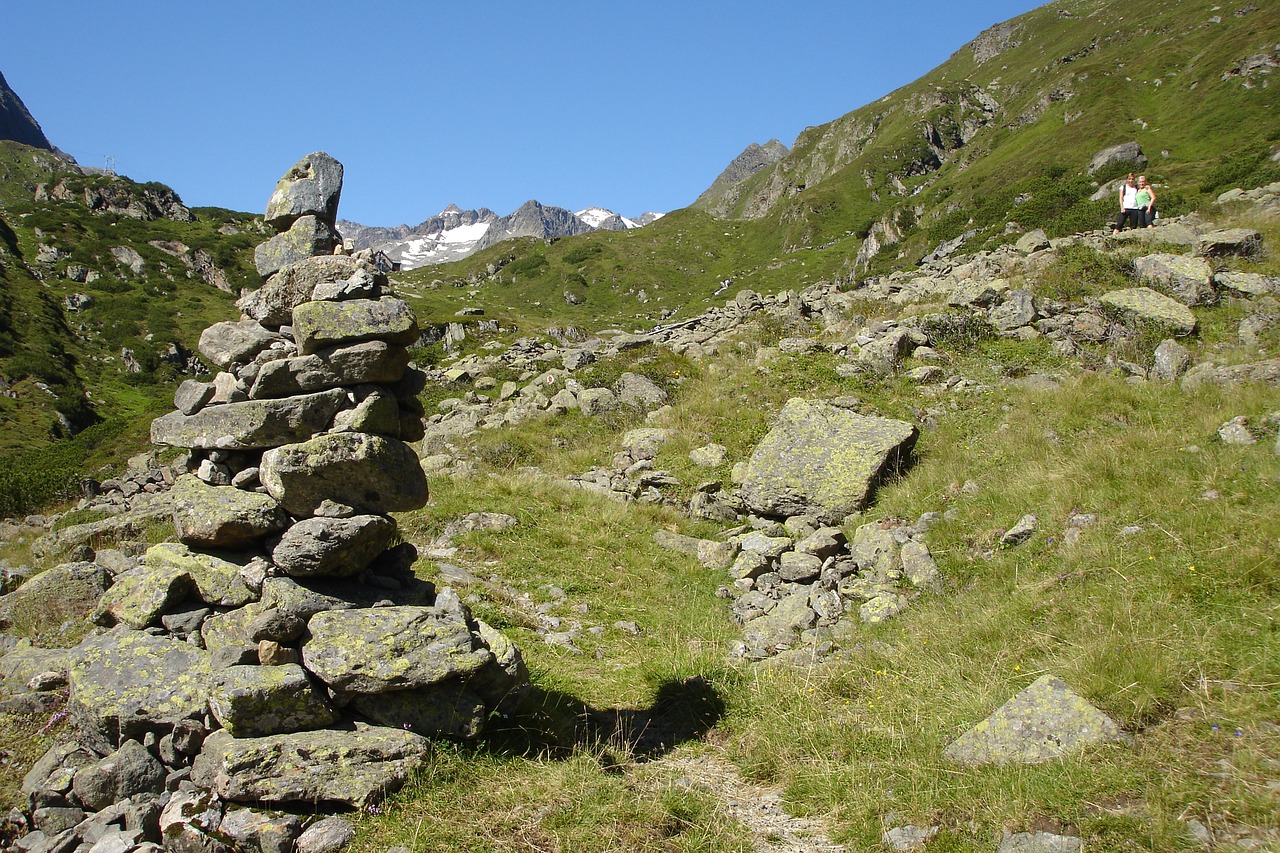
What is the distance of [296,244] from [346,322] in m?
1.62

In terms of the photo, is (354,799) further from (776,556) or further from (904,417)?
(904,417)

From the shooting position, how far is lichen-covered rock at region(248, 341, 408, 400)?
21.7 feet

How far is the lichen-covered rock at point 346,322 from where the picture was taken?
670 cm

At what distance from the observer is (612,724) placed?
23.6 ft

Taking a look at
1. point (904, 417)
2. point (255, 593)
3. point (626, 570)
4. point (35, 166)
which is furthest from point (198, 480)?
point (35, 166)

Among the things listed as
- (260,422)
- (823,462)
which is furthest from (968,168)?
(260,422)

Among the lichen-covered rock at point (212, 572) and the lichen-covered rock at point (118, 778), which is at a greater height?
the lichen-covered rock at point (212, 572)

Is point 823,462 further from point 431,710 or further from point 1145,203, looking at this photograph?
point 1145,203

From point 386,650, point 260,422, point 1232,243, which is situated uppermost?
point 1232,243

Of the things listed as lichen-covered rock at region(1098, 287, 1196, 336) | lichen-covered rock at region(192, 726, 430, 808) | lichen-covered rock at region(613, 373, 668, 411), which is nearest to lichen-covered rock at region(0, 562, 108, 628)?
lichen-covered rock at region(192, 726, 430, 808)

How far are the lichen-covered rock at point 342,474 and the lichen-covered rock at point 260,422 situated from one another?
22 cm

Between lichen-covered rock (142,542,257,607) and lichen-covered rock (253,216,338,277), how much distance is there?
3126mm

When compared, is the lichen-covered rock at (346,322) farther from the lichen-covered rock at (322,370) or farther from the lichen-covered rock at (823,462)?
the lichen-covered rock at (823,462)

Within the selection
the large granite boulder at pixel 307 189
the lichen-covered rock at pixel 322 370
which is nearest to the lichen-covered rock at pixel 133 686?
the lichen-covered rock at pixel 322 370
